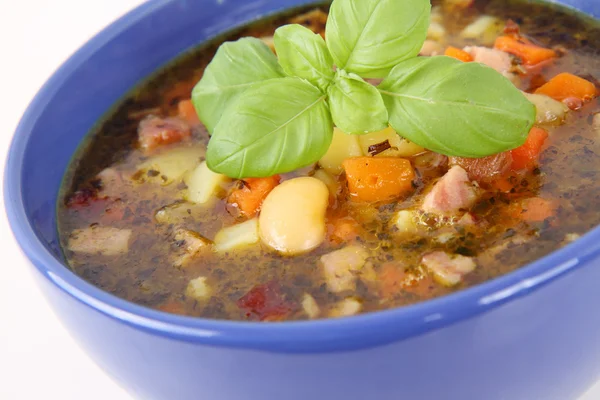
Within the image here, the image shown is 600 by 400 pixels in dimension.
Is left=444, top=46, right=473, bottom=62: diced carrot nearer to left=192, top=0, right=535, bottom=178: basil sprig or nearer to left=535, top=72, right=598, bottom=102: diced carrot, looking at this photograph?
left=535, top=72, right=598, bottom=102: diced carrot

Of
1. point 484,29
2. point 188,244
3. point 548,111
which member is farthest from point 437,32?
point 188,244

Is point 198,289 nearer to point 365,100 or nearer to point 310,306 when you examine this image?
point 310,306

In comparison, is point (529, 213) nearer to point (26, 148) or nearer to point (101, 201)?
point (101, 201)

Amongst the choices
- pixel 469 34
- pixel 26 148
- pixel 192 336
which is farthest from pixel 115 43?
pixel 192 336

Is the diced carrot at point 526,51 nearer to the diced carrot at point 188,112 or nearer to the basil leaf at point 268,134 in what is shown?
→ the basil leaf at point 268,134

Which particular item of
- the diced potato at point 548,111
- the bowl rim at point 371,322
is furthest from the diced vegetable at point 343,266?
the diced potato at point 548,111

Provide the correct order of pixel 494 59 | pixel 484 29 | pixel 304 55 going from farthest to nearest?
pixel 484 29
pixel 494 59
pixel 304 55
